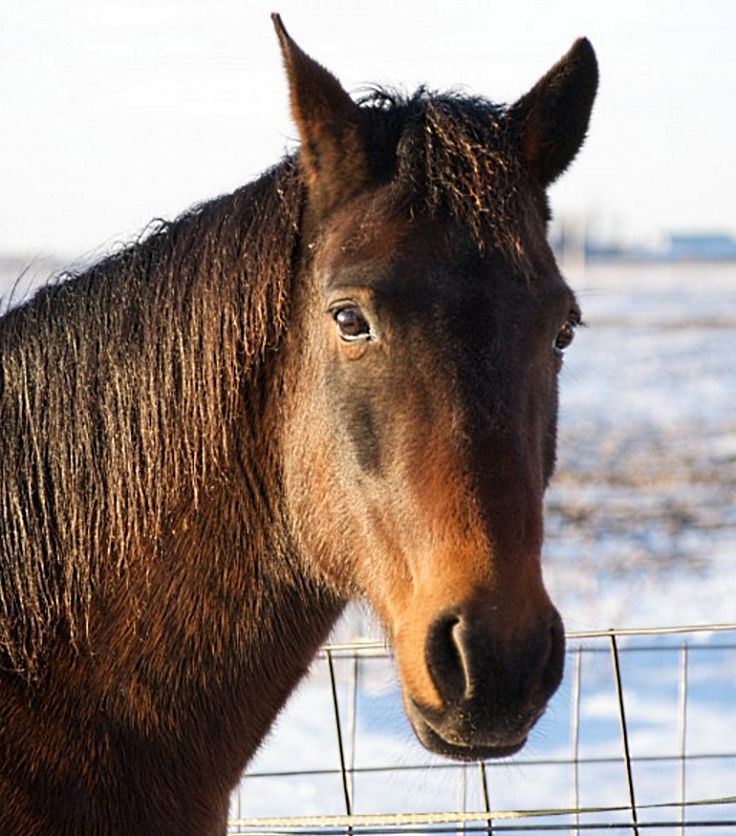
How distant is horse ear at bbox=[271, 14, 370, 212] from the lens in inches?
114

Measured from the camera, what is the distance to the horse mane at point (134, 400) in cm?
292

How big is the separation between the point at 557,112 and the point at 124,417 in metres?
1.24

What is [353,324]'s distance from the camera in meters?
2.73

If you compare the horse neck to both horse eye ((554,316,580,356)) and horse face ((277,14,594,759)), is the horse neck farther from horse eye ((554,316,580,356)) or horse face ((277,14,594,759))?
horse eye ((554,316,580,356))

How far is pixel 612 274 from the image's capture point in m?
62.3

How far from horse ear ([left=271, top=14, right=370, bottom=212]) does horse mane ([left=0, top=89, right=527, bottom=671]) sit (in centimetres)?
6

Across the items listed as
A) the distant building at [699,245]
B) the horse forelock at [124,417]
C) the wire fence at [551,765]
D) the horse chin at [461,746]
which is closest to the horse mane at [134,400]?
the horse forelock at [124,417]

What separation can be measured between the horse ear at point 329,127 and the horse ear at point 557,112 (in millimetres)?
385

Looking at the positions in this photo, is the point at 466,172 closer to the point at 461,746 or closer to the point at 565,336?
the point at 565,336

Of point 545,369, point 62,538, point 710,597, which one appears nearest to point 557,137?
point 545,369

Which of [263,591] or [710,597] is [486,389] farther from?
[710,597]

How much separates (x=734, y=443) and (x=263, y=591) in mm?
14682

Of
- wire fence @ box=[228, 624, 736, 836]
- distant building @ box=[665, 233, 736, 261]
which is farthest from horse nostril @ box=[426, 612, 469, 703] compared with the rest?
distant building @ box=[665, 233, 736, 261]

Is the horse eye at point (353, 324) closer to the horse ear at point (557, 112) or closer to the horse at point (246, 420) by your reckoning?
the horse at point (246, 420)
